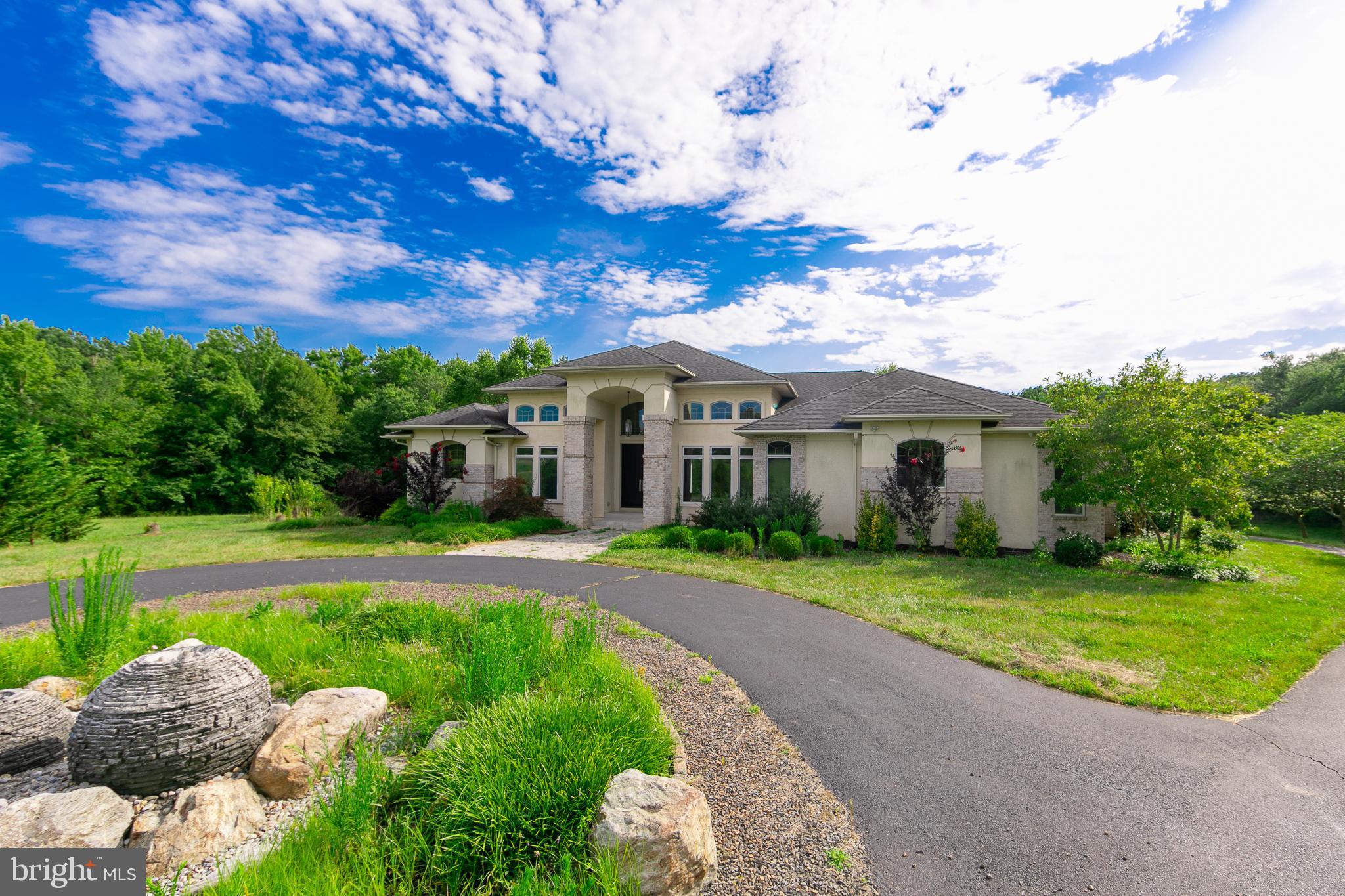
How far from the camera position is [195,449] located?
2794cm

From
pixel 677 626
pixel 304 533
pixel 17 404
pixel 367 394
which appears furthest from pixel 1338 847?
pixel 367 394

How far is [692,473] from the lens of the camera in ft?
63.8

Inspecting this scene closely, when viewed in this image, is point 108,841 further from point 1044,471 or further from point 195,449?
point 195,449

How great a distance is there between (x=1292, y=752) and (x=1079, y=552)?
379 inches

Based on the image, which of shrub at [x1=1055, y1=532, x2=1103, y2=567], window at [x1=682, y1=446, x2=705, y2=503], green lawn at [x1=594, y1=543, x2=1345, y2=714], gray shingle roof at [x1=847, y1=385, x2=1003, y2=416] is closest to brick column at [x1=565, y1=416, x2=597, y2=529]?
window at [x1=682, y1=446, x2=705, y2=503]

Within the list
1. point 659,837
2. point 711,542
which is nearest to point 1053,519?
point 711,542

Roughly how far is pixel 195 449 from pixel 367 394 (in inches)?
519

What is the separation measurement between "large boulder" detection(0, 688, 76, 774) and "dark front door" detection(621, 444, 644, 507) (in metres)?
17.9

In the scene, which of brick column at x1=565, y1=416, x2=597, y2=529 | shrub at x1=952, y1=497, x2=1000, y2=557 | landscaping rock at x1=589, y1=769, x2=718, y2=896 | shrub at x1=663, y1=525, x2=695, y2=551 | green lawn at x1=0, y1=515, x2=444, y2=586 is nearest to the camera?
landscaping rock at x1=589, y1=769, x2=718, y2=896

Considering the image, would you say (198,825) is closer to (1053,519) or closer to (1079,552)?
(1079,552)

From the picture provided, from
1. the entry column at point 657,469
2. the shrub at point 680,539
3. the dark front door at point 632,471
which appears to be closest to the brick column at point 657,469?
the entry column at point 657,469

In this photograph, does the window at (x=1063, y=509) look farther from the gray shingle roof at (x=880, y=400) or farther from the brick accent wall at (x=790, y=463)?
the brick accent wall at (x=790, y=463)

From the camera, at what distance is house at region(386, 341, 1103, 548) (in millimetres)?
15156

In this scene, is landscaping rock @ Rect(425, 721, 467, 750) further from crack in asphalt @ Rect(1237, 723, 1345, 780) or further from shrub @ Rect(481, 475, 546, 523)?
shrub @ Rect(481, 475, 546, 523)
